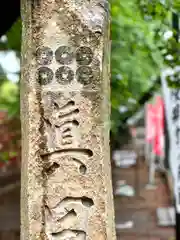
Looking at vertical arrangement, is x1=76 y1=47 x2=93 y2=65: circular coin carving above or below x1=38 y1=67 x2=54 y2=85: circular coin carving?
above

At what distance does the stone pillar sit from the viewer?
338 centimetres

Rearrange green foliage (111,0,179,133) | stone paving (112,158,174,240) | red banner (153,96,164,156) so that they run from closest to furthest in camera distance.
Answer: green foliage (111,0,179,133), stone paving (112,158,174,240), red banner (153,96,164,156)

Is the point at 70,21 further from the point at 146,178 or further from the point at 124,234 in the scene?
the point at 146,178

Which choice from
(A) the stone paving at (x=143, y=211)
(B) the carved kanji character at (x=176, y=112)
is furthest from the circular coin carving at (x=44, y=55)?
(A) the stone paving at (x=143, y=211)

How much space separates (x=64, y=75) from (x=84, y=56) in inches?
6.9

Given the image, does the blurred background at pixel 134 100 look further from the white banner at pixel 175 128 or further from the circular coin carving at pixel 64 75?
the circular coin carving at pixel 64 75

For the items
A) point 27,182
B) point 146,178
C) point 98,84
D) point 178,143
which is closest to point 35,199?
point 27,182

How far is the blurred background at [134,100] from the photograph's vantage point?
595 centimetres

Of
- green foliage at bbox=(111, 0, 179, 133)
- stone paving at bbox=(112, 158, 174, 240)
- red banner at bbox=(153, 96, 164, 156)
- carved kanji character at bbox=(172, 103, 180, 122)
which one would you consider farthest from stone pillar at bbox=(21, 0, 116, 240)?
red banner at bbox=(153, 96, 164, 156)

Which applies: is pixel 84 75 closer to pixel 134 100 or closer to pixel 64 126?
pixel 64 126

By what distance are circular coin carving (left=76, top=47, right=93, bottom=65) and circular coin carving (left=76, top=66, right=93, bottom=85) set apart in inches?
1.5

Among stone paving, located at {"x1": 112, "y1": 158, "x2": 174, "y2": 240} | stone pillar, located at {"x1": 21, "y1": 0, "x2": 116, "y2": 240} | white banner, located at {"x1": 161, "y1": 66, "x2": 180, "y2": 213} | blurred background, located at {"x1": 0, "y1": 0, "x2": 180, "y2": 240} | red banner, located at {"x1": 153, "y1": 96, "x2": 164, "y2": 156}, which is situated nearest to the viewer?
stone pillar, located at {"x1": 21, "y1": 0, "x2": 116, "y2": 240}

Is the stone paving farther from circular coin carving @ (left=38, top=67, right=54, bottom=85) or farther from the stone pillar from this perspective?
circular coin carving @ (left=38, top=67, right=54, bottom=85)

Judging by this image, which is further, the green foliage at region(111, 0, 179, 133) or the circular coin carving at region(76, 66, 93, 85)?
the green foliage at region(111, 0, 179, 133)
